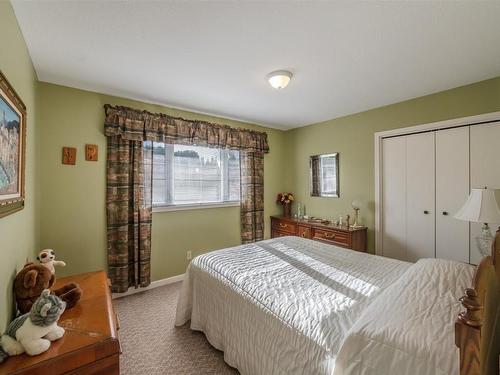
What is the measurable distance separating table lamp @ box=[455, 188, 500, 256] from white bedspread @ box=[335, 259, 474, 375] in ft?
3.28

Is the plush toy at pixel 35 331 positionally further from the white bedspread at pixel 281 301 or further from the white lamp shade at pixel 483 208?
the white lamp shade at pixel 483 208

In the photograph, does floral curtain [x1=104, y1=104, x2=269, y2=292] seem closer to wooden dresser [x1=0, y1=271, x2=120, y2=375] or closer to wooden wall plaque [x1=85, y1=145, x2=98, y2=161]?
wooden wall plaque [x1=85, y1=145, x2=98, y2=161]

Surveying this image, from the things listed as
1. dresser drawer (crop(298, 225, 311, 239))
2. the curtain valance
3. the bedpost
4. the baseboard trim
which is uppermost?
the curtain valance

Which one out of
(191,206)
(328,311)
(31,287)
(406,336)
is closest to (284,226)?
(191,206)

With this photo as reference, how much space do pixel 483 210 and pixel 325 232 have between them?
5.60 feet

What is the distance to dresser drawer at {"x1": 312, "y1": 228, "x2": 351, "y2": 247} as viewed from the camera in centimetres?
310

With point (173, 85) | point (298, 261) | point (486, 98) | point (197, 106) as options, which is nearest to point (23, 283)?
point (298, 261)

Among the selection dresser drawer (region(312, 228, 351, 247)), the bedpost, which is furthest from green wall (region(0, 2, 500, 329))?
the bedpost

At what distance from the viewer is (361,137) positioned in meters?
3.37

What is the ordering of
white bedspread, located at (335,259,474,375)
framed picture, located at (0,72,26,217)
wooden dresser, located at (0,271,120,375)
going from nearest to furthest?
white bedspread, located at (335,259,474,375) → wooden dresser, located at (0,271,120,375) → framed picture, located at (0,72,26,217)

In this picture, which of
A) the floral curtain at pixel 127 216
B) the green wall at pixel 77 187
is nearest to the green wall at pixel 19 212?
the green wall at pixel 77 187

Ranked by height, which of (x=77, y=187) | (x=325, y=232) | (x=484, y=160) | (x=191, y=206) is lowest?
(x=325, y=232)

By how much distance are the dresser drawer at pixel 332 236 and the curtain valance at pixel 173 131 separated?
1.63m

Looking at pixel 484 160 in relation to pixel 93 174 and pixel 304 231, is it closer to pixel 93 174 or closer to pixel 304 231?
pixel 304 231
